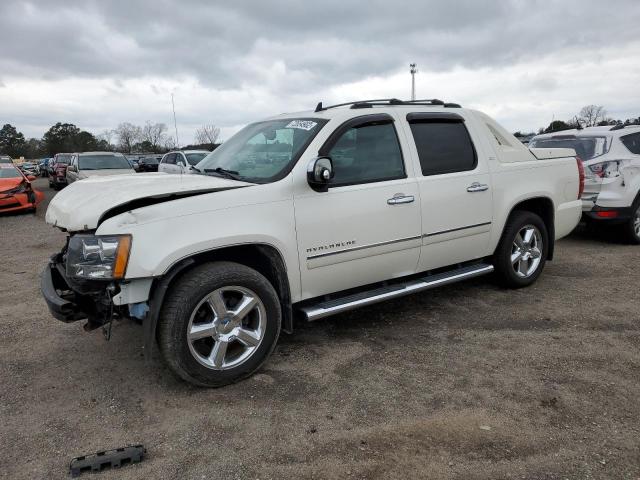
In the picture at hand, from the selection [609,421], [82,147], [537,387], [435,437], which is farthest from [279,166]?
[82,147]

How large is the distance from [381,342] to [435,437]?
1331 mm

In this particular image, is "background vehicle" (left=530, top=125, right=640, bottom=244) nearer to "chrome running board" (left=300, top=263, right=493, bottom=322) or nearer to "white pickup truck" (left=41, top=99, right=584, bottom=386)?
"white pickup truck" (left=41, top=99, right=584, bottom=386)

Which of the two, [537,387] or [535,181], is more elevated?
[535,181]

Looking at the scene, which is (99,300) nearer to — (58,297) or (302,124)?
(58,297)

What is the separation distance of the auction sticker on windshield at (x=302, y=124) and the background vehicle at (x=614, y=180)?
16.8 feet

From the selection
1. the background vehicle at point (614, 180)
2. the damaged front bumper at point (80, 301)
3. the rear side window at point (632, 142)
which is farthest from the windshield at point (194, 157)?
the damaged front bumper at point (80, 301)

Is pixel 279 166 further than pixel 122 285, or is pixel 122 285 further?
pixel 279 166

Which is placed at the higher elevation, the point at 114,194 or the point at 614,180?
the point at 114,194

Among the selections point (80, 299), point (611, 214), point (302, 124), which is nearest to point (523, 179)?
point (302, 124)

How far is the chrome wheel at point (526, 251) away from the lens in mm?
5160

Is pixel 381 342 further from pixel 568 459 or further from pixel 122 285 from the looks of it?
pixel 122 285

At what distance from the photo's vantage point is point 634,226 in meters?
7.34

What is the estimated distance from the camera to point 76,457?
270 centimetres

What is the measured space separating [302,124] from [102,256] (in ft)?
6.22
